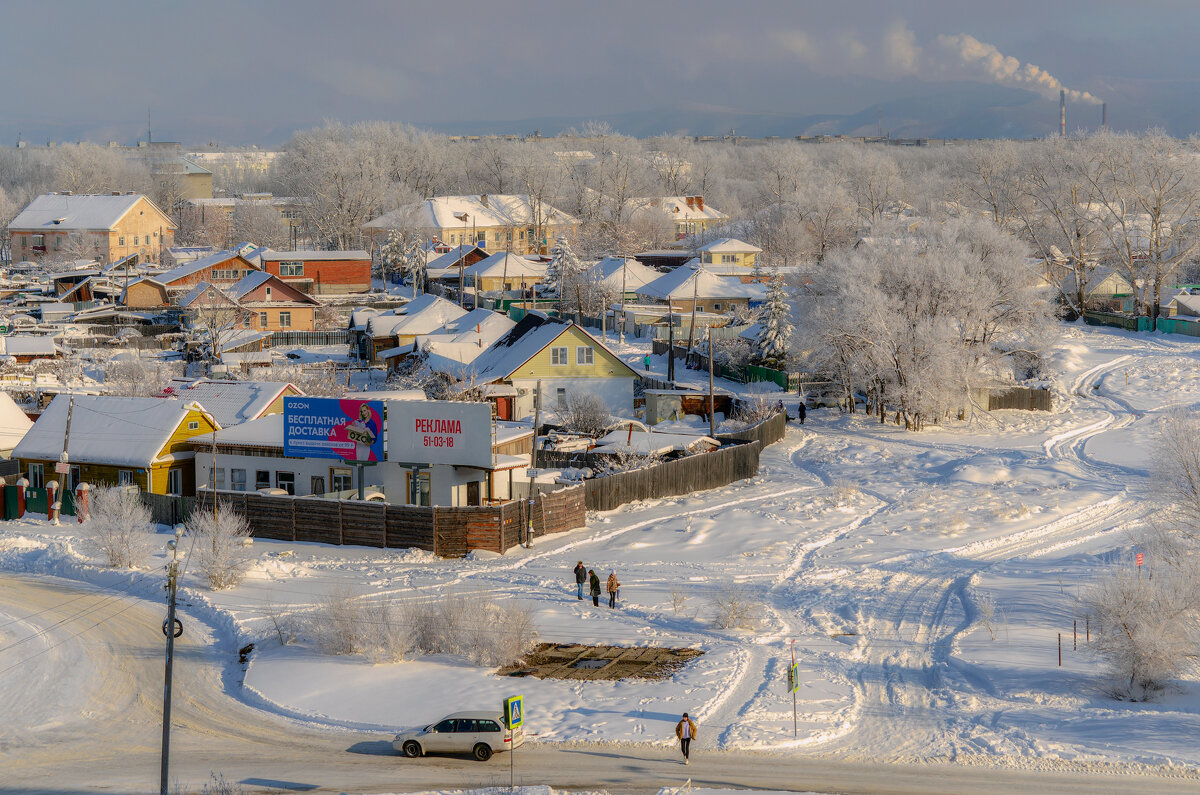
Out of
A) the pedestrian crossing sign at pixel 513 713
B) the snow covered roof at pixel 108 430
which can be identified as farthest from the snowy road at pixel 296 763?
the snow covered roof at pixel 108 430

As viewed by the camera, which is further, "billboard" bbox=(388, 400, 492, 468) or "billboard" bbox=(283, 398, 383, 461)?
"billboard" bbox=(283, 398, 383, 461)

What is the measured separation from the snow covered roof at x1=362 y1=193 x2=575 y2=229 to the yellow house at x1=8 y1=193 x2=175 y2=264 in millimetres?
23814

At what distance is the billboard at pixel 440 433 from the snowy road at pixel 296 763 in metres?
12.4

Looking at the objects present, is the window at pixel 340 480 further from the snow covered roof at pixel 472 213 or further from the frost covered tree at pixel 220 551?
the snow covered roof at pixel 472 213

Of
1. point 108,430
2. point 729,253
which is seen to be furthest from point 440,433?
point 729,253

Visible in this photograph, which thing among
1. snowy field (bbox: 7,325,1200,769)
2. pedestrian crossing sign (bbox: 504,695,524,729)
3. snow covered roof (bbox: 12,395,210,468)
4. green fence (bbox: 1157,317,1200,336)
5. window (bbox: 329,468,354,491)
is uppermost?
green fence (bbox: 1157,317,1200,336)

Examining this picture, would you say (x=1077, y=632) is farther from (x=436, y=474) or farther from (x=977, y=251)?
(x=977, y=251)

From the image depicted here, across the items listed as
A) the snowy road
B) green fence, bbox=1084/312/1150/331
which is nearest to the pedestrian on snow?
the snowy road

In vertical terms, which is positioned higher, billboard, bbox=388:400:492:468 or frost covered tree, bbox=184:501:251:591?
billboard, bbox=388:400:492:468

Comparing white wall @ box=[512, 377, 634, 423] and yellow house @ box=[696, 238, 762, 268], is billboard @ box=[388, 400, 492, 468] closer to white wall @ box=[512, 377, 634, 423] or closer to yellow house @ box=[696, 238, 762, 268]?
white wall @ box=[512, 377, 634, 423]

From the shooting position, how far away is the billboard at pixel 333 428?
37438 millimetres

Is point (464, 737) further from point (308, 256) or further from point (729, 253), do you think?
point (729, 253)

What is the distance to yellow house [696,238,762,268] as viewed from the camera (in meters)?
113

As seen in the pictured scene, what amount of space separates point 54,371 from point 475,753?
182 feet
